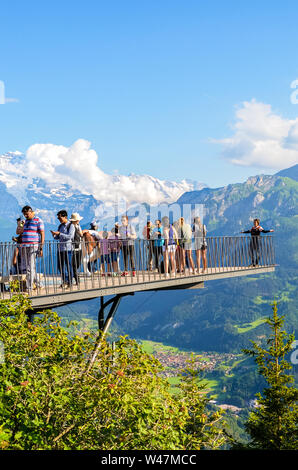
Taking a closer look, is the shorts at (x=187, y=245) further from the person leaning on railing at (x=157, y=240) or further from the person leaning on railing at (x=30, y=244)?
the person leaning on railing at (x=30, y=244)

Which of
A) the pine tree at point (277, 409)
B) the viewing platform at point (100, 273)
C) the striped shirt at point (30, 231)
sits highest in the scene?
the striped shirt at point (30, 231)

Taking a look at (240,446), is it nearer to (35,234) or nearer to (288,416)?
(288,416)

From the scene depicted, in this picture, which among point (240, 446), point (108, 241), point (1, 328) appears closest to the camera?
point (1, 328)

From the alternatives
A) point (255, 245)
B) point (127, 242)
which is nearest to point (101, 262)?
point (127, 242)

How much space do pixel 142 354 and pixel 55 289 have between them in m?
4.32

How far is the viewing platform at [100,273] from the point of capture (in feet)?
45.3

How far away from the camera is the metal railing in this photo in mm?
13859

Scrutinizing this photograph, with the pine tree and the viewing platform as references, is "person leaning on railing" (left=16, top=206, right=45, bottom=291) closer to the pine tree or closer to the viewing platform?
the viewing platform

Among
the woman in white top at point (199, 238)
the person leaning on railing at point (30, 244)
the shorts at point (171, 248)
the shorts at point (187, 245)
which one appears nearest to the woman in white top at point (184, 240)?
the shorts at point (187, 245)

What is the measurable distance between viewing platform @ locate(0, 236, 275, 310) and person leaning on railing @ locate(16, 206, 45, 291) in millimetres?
59

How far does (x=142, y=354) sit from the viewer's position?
36.4 feet

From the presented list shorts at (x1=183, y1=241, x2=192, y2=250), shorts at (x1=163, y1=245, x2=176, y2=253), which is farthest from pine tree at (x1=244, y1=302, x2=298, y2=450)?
shorts at (x1=163, y1=245, x2=176, y2=253)

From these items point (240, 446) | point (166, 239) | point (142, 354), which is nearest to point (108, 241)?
point (166, 239)
